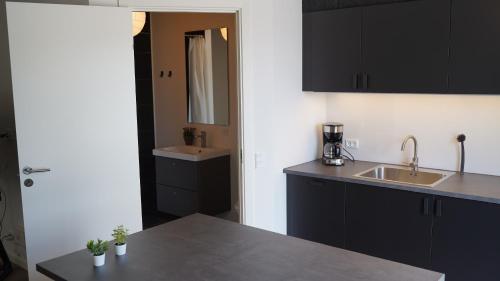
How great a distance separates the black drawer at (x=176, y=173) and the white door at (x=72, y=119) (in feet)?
4.96

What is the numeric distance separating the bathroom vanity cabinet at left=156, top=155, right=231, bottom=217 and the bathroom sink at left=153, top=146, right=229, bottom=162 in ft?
0.14

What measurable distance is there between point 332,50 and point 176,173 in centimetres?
217

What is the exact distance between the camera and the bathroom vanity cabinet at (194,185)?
190 inches

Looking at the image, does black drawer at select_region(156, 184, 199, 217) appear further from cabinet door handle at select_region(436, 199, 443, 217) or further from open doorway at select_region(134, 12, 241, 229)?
cabinet door handle at select_region(436, 199, 443, 217)

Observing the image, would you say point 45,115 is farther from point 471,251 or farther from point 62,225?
point 471,251

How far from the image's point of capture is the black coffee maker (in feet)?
12.9

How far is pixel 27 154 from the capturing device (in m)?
2.92

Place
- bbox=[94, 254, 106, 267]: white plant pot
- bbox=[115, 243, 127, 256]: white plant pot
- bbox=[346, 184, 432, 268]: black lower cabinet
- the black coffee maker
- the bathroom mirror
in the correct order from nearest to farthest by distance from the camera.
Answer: bbox=[94, 254, 106, 267]: white plant pot < bbox=[115, 243, 127, 256]: white plant pot < bbox=[346, 184, 432, 268]: black lower cabinet < the black coffee maker < the bathroom mirror

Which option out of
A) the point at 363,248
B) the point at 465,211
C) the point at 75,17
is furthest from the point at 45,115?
the point at 465,211

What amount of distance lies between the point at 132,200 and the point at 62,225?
1.61 ft

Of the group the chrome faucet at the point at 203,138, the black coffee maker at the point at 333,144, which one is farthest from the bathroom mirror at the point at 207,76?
the black coffee maker at the point at 333,144

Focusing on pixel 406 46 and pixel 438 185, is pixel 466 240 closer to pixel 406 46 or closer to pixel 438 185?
pixel 438 185

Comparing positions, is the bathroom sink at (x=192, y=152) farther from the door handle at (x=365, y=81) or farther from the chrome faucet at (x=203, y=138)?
the door handle at (x=365, y=81)

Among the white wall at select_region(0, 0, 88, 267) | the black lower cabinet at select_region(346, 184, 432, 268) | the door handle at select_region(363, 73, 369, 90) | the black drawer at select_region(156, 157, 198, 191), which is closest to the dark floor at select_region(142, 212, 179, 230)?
the black drawer at select_region(156, 157, 198, 191)
